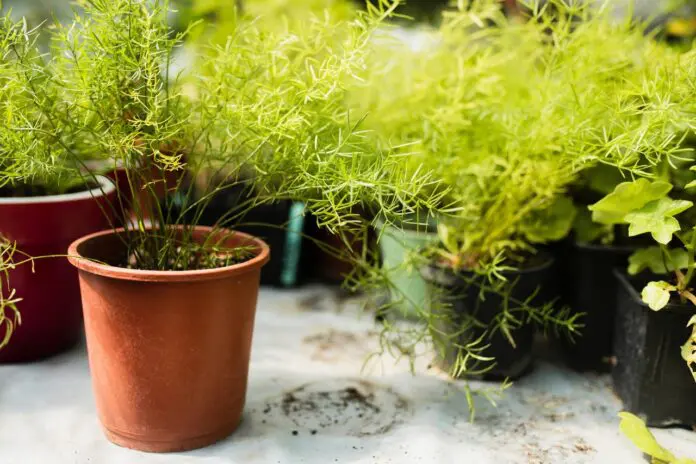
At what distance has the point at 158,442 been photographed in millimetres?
796

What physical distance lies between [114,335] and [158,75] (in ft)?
1.03

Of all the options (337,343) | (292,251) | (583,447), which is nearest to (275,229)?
(292,251)

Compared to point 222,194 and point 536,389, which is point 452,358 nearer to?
point 536,389

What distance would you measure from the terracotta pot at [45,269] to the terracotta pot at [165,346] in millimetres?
172

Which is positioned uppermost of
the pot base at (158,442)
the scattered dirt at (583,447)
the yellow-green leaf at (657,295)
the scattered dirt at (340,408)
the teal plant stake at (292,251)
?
the yellow-green leaf at (657,295)

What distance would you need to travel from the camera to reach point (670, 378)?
34.7 inches

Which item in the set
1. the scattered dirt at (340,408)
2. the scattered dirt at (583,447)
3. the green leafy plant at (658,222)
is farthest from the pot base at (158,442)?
the green leafy plant at (658,222)

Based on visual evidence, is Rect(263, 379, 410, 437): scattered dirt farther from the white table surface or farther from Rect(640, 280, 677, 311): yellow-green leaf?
Rect(640, 280, 677, 311): yellow-green leaf

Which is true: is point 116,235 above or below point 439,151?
below

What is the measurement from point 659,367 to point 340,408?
443 mm

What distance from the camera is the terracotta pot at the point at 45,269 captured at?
94 cm

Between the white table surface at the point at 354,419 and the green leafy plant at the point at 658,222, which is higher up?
the green leafy plant at the point at 658,222

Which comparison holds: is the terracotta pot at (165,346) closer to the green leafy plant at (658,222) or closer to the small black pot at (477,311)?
the small black pot at (477,311)

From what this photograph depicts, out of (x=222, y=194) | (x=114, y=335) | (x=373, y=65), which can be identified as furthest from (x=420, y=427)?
(x=222, y=194)
